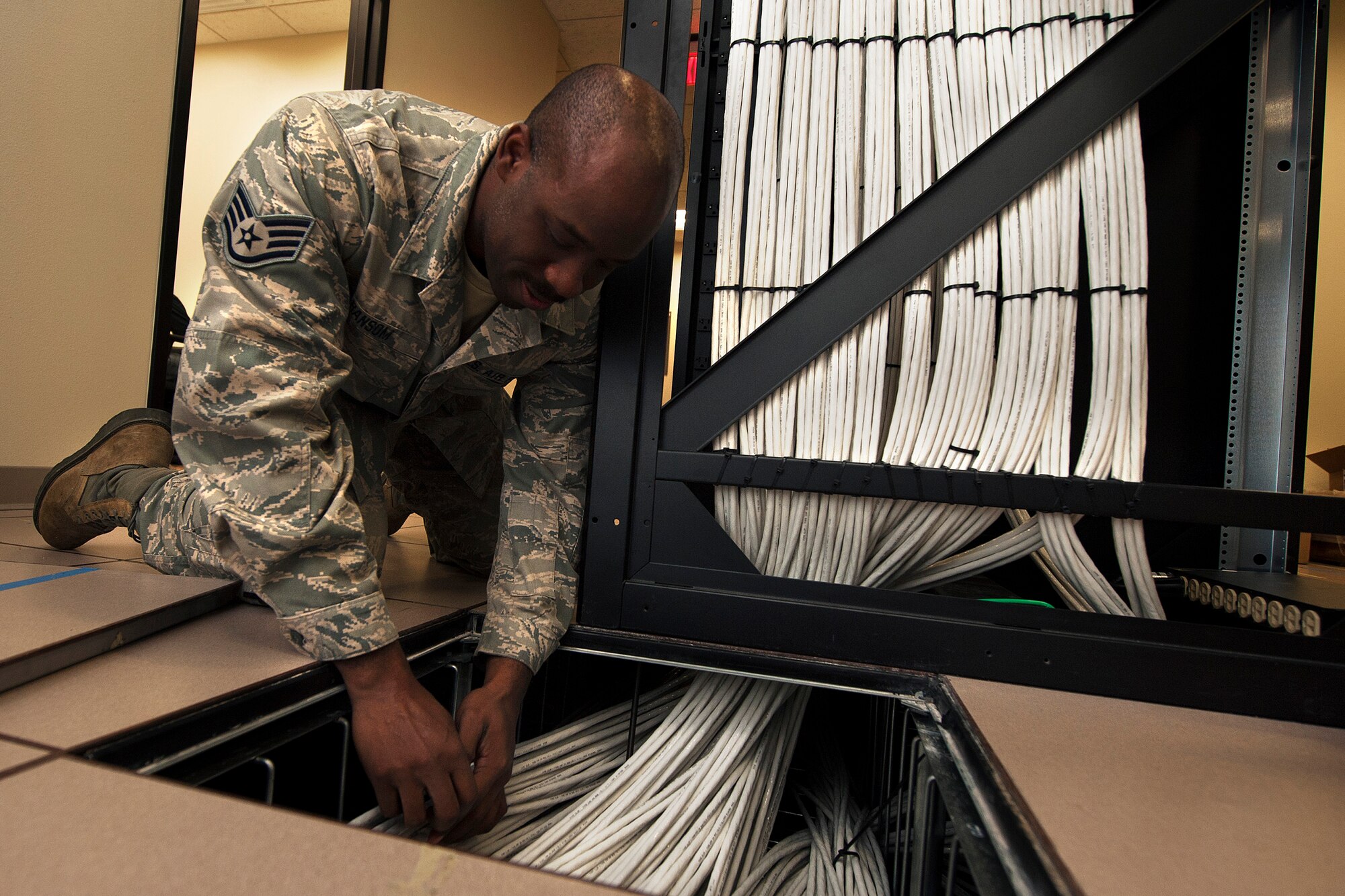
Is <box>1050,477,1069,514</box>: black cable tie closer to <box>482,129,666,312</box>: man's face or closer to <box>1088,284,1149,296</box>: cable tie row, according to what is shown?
<box>1088,284,1149,296</box>: cable tie row

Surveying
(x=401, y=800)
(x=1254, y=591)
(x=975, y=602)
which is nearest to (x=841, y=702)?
(x=975, y=602)

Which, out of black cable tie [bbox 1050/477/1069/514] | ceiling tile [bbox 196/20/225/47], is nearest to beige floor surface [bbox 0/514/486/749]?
black cable tie [bbox 1050/477/1069/514]

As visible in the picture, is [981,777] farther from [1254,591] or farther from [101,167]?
[101,167]

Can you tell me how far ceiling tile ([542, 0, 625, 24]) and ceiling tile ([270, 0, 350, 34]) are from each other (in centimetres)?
127

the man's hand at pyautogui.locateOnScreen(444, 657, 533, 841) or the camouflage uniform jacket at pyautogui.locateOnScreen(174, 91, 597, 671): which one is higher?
the camouflage uniform jacket at pyautogui.locateOnScreen(174, 91, 597, 671)

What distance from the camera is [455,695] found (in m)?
1.07

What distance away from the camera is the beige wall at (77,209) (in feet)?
6.42

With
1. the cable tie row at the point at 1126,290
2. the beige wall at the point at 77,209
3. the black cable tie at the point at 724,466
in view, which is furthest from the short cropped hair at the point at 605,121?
the beige wall at the point at 77,209

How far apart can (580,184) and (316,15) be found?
4.98 m

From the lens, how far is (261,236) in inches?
32.7

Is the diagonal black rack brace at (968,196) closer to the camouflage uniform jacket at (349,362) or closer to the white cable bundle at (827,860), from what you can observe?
the camouflage uniform jacket at (349,362)

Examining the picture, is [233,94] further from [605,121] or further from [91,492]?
[605,121]

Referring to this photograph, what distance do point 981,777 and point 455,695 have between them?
748mm

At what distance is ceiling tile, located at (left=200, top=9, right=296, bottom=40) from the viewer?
184 inches
